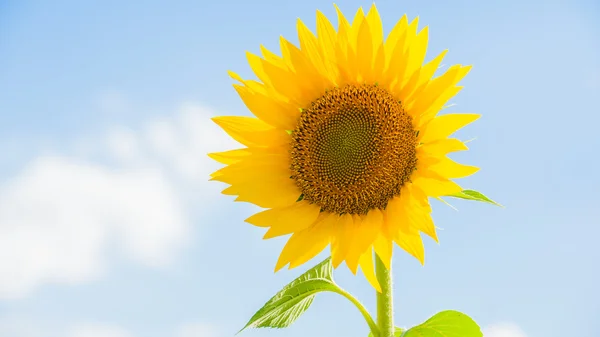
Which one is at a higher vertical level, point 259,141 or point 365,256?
point 259,141

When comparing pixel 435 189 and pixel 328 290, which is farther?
pixel 328 290

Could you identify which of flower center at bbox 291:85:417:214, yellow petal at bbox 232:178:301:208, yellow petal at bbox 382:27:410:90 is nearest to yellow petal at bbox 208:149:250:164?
yellow petal at bbox 232:178:301:208

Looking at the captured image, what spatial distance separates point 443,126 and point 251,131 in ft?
3.45

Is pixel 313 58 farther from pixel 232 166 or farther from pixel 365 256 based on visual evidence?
pixel 365 256

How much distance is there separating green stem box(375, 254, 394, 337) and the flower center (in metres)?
0.33

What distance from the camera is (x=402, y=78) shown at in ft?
12.5

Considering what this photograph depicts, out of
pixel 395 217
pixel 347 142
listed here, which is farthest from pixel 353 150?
pixel 395 217

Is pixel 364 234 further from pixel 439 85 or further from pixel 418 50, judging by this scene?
pixel 418 50

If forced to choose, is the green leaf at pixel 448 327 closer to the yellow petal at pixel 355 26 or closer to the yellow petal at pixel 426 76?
the yellow petal at pixel 426 76

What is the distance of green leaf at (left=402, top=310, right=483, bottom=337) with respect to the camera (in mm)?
3777

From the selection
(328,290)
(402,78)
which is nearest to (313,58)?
(402,78)

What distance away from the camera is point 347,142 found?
3982 mm

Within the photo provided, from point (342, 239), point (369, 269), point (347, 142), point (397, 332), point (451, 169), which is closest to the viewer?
point (451, 169)

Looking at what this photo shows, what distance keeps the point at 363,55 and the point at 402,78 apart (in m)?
0.24
